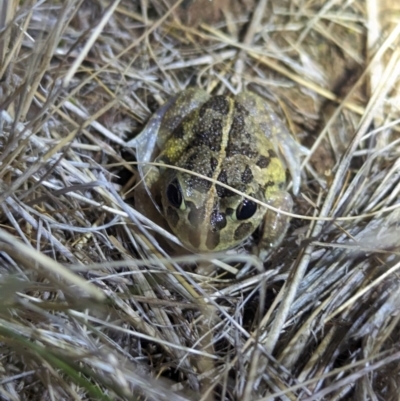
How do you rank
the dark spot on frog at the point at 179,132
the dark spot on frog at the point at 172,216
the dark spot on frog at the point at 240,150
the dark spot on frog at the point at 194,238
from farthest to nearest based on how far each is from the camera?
1. the dark spot on frog at the point at 179,132
2. the dark spot on frog at the point at 240,150
3. the dark spot on frog at the point at 172,216
4. the dark spot on frog at the point at 194,238

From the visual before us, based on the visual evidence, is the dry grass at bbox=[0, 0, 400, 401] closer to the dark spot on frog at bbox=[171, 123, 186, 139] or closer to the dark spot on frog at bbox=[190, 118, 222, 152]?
the dark spot on frog at bbox=[171, 123, 186, 139]

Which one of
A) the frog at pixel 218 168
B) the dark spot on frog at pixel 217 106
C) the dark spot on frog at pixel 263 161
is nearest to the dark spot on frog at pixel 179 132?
the frog at pixel 218 168

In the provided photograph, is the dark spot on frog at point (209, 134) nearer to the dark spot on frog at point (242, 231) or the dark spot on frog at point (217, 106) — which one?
the dark spot on frog at point (217, 106)

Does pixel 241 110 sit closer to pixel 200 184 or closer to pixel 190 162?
pixel 190 162

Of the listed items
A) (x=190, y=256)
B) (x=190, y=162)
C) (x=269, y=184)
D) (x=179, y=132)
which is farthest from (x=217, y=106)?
(x=190, y=256)

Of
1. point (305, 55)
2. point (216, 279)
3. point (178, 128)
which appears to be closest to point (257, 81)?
point (305, 55)

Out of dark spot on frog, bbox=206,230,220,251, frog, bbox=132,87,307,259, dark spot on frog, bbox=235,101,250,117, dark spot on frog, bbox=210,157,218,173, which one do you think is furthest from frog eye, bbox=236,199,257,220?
dark spot on frog, bbox=235,101,250,117
